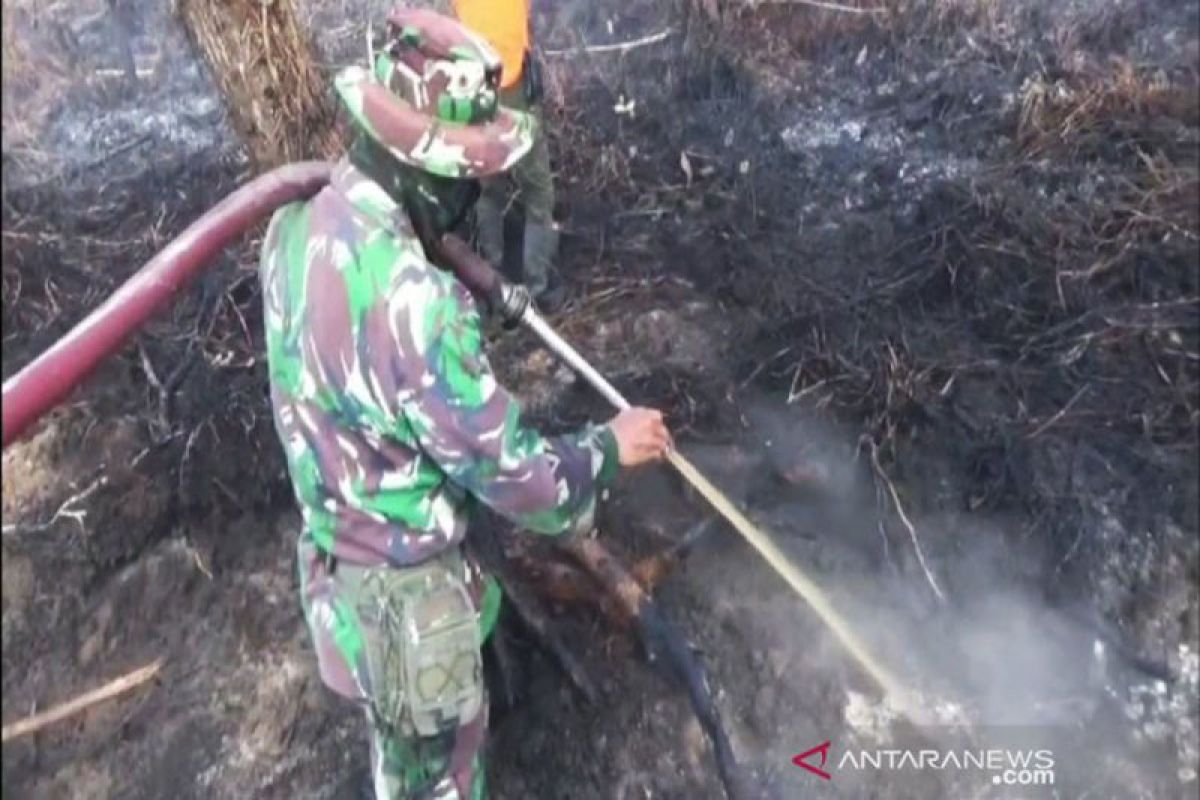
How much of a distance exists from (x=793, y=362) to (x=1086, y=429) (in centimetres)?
100

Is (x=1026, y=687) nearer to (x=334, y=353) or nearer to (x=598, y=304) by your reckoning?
(x=598, y=304)

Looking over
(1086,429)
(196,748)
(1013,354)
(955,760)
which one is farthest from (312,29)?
(955,760)

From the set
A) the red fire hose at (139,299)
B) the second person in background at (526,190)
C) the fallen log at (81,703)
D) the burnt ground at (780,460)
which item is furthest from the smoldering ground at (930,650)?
the red fire hose at (139,299)

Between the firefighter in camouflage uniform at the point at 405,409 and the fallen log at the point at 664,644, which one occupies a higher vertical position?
the firefighter in camouflage uniform at the point at 405,409

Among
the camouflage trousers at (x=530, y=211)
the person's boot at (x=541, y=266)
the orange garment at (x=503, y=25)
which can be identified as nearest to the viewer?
the orange garment at (x=503, y=25)

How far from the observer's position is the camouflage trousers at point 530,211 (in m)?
4.33

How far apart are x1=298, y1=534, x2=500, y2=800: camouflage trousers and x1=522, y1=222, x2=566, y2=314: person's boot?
1.89 metres

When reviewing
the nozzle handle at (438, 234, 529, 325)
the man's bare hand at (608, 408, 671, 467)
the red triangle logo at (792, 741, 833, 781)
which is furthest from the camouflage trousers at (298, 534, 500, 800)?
the red triangle logo at (792, 741, 833, 781)

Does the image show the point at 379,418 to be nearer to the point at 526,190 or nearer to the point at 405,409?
the point at 405,409

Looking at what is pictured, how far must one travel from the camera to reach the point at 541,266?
14.8 ft

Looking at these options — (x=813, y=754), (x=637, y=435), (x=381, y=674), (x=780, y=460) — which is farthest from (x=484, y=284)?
(x=813, y=754)

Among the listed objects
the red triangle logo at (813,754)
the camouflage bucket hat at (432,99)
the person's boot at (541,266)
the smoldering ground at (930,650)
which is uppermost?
the camouflage bucket hat at (432,99)

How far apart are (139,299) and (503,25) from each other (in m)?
2.01

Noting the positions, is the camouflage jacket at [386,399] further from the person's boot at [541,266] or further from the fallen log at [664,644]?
the person's boot at [541,266]
